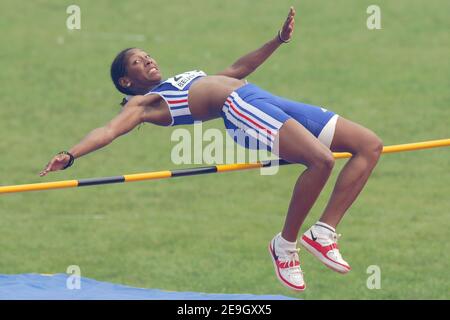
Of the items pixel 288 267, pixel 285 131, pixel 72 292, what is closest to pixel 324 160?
pixel 285 131

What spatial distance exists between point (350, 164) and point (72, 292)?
3.44 m

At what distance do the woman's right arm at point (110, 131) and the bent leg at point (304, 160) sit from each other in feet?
3.82

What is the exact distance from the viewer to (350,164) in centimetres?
1153

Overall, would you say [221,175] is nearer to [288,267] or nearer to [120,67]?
[120,67]

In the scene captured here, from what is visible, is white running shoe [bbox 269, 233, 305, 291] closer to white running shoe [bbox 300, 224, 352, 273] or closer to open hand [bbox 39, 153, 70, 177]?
white running shoe [bbox 300, 224, 352, 273]

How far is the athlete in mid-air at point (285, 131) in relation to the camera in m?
11.3

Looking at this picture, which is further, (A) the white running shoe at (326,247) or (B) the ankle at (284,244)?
(B) the ankle at (284,244)

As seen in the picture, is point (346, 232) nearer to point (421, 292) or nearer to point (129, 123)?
point (421, 292)

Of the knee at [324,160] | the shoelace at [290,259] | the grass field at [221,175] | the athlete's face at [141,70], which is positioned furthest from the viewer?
the grass field at [221,175]

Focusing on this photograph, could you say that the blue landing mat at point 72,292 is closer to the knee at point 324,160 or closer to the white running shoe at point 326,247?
the white running shoe at point 326,247

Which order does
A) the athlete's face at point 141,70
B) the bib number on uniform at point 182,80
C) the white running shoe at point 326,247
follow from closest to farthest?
the white running shoe at point 326,247 → the bib number on uniform at point 182,80 → the athlete's face at point 141,70

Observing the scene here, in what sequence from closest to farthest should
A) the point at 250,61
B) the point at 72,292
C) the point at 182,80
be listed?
the point at 182,80 → the point at 250,61 → the point at 72,292

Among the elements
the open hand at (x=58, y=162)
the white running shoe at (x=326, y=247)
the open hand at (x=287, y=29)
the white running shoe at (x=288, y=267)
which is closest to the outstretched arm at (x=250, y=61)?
the open hand at (x=287, y=29)

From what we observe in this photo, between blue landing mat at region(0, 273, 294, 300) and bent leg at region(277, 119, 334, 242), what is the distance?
242cm
